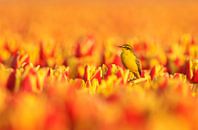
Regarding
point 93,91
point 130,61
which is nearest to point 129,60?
point 130,61

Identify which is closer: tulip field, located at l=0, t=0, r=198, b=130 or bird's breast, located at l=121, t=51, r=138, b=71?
tulip field, located at l=0, t=0, r=198, b=130

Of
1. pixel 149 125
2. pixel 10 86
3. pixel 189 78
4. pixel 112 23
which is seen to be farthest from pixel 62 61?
pixel 112 23

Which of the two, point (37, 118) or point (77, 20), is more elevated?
point (77, 20)

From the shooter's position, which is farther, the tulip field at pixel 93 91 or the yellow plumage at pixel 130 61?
the yellow plumage at pixel 130 61

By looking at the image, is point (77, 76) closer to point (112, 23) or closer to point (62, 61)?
point (62, 61)

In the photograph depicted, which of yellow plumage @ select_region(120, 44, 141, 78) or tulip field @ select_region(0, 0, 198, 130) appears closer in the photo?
tulip field @ select_region(0, 0, 198, 130)

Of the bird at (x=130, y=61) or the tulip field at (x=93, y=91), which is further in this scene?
the bird at (x=130, y=61)

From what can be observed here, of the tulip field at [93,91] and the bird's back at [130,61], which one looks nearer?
the tulip field at [93,91]

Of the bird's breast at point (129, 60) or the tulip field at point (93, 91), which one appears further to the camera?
the bird's breast at point (129, 60)
